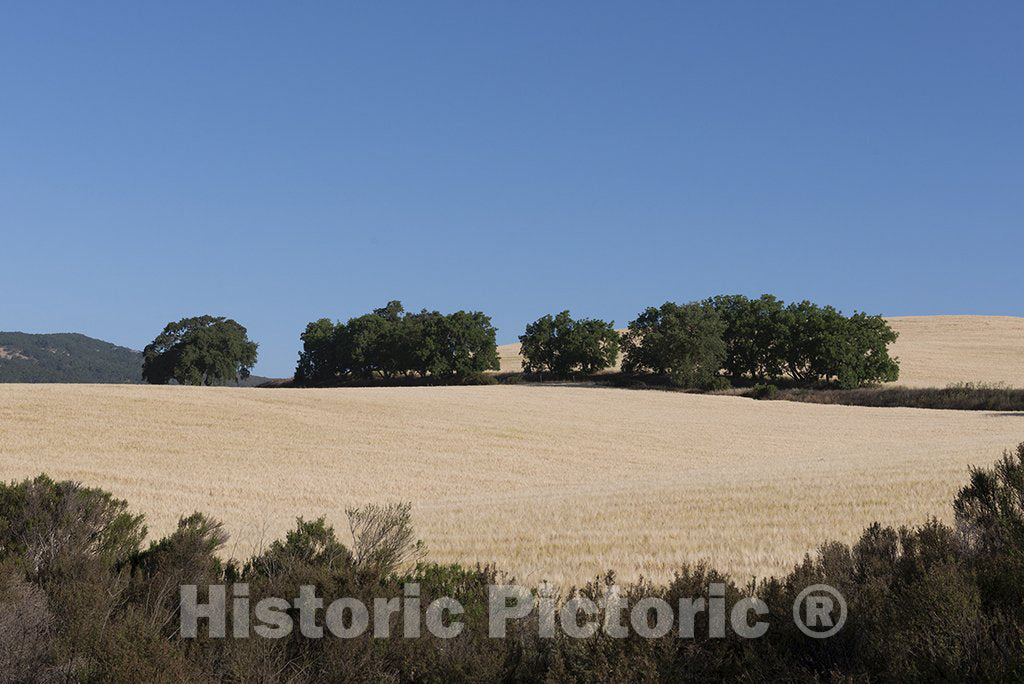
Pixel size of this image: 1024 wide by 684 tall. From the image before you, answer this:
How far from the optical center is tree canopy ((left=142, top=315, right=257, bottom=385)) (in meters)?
91.8

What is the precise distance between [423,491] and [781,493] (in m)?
9.15

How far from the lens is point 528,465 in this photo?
29.2 meters

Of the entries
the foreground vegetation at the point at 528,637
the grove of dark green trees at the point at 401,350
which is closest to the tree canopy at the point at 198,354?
the grove of dark green trees at the point at 401,350

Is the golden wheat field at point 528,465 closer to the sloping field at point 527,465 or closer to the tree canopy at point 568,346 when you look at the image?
the sloping field at point 527,465

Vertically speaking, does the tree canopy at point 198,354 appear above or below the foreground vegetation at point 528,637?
above

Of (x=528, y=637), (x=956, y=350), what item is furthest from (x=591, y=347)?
(x=528, y=637)

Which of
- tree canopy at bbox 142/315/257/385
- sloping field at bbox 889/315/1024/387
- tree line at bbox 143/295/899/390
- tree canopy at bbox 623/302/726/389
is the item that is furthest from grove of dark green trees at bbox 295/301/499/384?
sloping field at bbox 889/315/1024/387

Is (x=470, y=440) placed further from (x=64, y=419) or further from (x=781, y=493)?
(x=781, y=493)

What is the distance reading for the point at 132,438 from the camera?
1195 inches

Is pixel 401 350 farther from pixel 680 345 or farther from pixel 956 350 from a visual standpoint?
pixel 956 350

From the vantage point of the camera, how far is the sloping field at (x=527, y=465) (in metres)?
13.1

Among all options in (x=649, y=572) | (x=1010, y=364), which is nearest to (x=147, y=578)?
(x=649, y=572)

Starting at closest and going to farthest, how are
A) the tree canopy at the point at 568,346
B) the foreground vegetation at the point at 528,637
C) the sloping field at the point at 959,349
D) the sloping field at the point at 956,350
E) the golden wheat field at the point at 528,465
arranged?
the foreground vegetation at the point at 528,637 → the golden wheat field at the point at 528,465 → the sloping field at the point at 959,349 → the sloping field at the point at 956,350 → the tree canopy at the point at 568,346

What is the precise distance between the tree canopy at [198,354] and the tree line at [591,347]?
11 centimetres
